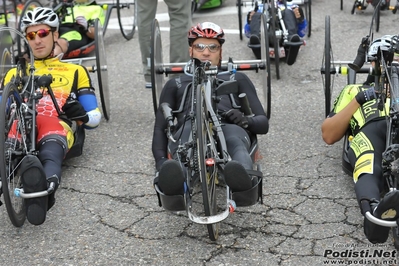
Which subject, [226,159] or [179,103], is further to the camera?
[179,103]

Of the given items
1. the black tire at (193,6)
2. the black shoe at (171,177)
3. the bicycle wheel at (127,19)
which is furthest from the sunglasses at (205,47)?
the black tire at (193,6)

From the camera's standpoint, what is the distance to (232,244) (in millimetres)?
4051

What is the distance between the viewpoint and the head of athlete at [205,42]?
195 inches

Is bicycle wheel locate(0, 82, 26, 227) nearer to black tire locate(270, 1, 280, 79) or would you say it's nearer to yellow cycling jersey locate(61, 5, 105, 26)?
black tire locate(270, 1, 280, 79)

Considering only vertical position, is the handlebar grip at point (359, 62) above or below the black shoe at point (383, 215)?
above

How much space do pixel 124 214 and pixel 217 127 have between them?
86 cm

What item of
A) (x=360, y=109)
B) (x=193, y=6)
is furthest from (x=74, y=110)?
(x=193, y=6)

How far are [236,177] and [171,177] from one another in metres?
0.34

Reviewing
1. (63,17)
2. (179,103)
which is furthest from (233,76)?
(63,17)

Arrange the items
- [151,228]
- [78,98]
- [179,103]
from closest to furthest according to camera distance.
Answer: [151,228]
[179,103]
[78,98]

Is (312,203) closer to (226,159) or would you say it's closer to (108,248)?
(226,159)

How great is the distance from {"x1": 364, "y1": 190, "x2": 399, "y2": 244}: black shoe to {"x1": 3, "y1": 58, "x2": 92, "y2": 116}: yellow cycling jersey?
2.46 m

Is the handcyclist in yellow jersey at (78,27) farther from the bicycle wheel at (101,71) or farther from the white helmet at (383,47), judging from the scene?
the white helmet at (383,47)

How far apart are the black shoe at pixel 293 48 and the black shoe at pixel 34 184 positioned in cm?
367
